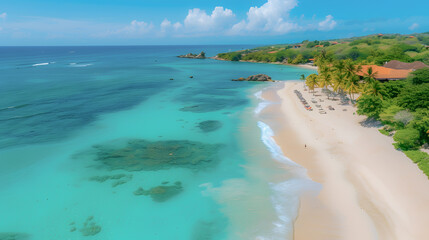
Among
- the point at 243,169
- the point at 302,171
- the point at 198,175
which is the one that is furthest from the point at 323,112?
the point at 198,175

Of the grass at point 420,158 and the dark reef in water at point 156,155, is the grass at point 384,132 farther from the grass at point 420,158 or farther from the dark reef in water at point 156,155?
the dark reef in water at point 156,155

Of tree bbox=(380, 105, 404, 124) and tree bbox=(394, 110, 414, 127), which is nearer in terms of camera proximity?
tree bbox=(394, 110, 414, 127)

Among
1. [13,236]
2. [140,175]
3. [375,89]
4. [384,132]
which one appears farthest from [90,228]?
[375,89]

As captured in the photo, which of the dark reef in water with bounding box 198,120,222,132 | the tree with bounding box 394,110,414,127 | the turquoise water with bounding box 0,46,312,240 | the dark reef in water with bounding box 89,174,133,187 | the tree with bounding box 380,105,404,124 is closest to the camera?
the turquoise water with bounding box 0,46,312,240

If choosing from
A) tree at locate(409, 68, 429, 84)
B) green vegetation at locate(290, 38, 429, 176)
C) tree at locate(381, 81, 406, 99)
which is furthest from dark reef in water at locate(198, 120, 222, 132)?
tree at locate(409, 68, 429, 84)

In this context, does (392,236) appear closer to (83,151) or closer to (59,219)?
(59,219)

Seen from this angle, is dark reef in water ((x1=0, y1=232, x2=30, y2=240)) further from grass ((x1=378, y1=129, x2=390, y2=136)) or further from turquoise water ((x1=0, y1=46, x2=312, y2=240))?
grass ((x1=378, y1=129, x2=390, y2=136))
